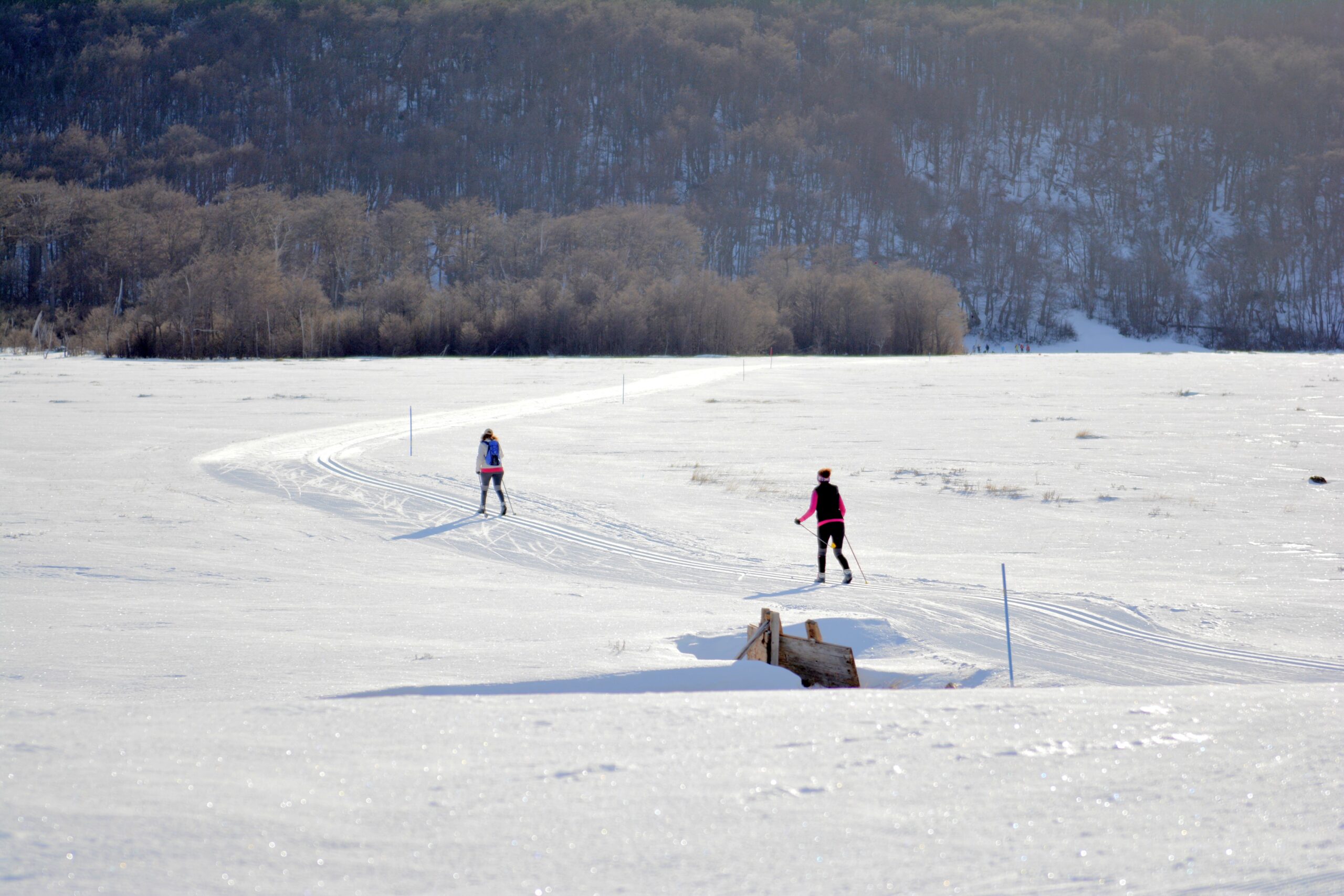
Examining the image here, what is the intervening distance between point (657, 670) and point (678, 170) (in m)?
146

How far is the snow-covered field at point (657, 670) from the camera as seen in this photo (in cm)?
352

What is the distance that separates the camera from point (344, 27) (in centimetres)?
18100

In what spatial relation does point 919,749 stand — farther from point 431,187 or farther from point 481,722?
point 431,187

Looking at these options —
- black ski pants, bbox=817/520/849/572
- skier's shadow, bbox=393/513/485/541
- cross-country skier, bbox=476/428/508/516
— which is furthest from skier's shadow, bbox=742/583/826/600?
cross-country skier, bbox=476/428/508/516

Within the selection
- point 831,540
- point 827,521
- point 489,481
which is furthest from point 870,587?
point 489,481

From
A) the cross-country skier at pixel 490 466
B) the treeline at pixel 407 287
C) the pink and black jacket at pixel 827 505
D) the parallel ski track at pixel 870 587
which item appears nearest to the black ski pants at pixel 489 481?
the cross-country skier at pixel 490 466

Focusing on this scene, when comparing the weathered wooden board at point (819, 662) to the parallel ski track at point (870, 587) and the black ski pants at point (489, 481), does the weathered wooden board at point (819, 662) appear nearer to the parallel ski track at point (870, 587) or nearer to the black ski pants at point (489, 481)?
the parallel ski track at point (870, 587)

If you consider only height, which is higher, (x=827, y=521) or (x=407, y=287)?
(x=407, y=287)

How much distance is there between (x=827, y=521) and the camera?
1157cm

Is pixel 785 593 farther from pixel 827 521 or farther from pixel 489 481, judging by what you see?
pixel 489 481

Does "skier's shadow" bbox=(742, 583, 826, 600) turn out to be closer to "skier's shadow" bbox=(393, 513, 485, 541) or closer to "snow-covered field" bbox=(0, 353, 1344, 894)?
"snow-covered field" bbox=(0, 353, 1344, 894)

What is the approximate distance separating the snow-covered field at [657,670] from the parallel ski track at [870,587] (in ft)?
0.21

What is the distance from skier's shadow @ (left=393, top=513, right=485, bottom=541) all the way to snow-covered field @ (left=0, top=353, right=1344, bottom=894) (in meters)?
0.10

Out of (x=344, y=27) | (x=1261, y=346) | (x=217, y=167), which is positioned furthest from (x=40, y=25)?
(x=1261, y=346)
